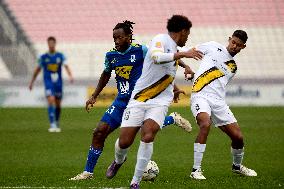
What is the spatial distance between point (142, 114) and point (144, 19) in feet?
84.0

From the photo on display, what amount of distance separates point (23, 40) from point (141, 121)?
24.9 m

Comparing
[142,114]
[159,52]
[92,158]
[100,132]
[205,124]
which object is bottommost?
[92,158]

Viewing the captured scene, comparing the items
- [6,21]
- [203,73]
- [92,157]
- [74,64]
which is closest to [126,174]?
[92,157]

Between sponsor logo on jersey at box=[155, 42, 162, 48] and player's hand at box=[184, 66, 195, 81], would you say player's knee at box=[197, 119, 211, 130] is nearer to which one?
player's hand at box=[184, 66, 195, 81]

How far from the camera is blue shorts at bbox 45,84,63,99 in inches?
830

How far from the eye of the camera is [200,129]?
11.4 metres

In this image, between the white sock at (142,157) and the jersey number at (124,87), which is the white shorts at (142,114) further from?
the jersey number at (124,87)

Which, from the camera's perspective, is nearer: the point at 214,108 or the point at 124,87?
the point at 124,87

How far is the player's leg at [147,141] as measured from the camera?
912 cm

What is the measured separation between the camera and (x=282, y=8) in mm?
35094

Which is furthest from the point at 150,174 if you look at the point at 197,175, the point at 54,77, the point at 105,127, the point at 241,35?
the point at 54,77

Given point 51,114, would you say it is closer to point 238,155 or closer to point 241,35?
point 238,155

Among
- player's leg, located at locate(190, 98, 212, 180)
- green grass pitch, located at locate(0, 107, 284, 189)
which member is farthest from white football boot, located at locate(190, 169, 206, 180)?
green grass pitch, located at locate(0, 107, 284, 189)

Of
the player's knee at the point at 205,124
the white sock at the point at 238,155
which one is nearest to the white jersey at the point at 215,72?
the player's knee at the point at 205,124
